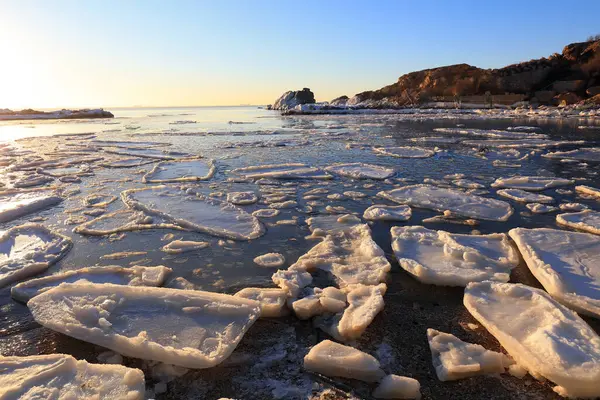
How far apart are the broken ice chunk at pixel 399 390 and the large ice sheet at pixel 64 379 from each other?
1.09 meters

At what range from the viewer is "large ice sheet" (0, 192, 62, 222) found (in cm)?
434

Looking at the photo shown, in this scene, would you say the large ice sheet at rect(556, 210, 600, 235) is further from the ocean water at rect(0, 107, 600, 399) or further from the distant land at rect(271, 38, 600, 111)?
the distant land at rect(271, 38, 600, 111)

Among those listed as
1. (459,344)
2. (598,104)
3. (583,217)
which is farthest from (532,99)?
(459,344)

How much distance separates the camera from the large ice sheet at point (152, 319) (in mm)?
1881

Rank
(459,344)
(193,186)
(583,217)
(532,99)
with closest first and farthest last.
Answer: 1. (459,344)
2. (583,217)
3. (193,186)
4. (532,99)

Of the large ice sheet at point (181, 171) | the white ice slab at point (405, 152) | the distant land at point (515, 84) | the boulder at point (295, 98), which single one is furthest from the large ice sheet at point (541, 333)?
the boulder at point (295, 98)

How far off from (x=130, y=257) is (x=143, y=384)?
1760 mm

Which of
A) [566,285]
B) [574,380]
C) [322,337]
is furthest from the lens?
[566,285]

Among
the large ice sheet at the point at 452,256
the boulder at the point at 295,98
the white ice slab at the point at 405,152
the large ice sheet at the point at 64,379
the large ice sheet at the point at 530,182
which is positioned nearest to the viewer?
the large ice sheet at the point at 64,379

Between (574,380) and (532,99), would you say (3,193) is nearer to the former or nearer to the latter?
(574,380)

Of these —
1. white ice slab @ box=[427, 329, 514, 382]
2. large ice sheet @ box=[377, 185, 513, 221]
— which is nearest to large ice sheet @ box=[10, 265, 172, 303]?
white ice slab @ box=[427, 329, 514, 382]

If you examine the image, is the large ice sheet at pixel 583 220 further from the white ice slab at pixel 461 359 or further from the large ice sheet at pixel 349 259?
the white ice slab at pixel 461 359

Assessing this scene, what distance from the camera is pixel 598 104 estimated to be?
98.0 feet

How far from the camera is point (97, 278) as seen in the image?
8.93 ft
